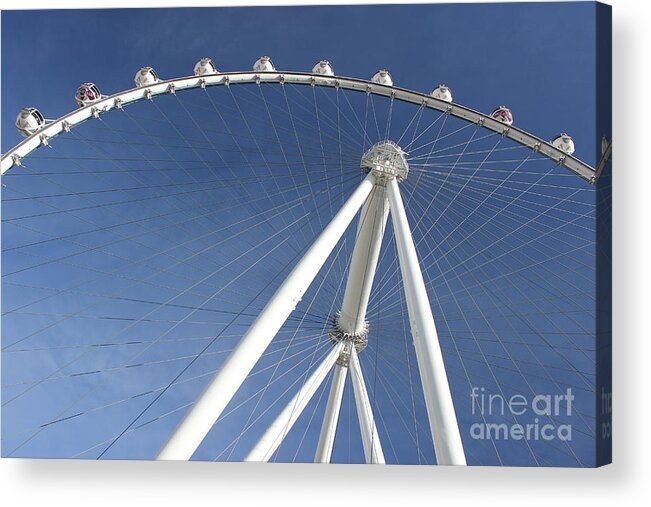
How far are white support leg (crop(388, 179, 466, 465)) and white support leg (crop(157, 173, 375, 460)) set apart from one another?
1345 mm

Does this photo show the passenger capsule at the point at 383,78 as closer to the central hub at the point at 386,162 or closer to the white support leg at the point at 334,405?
the central hub at the point at 386,162

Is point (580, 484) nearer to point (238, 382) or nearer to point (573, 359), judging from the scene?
point (573, 359)

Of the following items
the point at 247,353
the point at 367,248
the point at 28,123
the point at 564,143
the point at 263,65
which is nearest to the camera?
the point at 247,353

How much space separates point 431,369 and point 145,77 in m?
7.13

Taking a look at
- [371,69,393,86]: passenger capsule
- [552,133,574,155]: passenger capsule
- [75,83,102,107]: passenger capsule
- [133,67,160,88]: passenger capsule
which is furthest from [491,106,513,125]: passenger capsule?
[75,83,102,107]: passenger capsule

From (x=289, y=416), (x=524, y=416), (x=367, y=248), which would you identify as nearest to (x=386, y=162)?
(x=367, y=248)

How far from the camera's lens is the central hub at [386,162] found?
47.6 ft

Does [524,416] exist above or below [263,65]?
below

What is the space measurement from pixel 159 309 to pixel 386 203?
542cm

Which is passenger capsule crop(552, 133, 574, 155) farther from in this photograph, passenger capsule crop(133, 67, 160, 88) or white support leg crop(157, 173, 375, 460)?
passenger capsule crop(133, 67, 160, 88)

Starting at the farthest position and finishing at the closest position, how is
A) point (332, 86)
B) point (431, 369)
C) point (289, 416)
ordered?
point (332, 86) → point (289, 416) → point (431, 369)

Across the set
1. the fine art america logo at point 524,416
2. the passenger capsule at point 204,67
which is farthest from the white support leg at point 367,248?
the fine art america logo at point 524,416

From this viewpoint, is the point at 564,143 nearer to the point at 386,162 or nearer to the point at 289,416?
the point at 386,162

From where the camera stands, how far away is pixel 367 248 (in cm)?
1505
